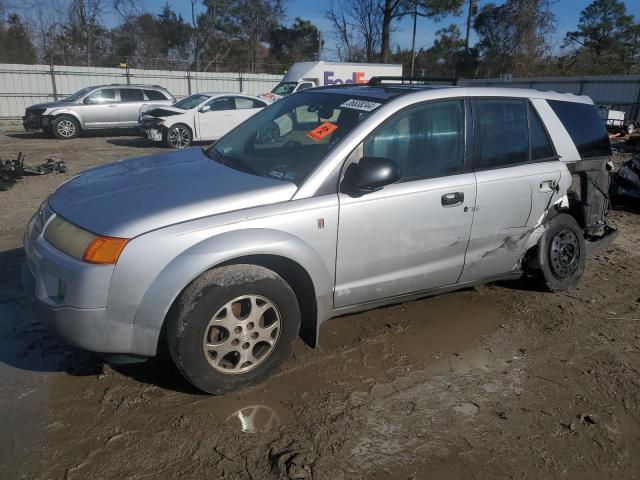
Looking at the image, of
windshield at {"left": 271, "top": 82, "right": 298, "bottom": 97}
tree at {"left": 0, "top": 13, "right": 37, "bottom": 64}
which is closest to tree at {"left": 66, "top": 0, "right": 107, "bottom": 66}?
tree at {"left": 0, "top": 13, "right": 37, "bottom": 64}

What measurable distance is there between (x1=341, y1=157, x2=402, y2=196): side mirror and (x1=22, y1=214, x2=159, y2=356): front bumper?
140 centimetres

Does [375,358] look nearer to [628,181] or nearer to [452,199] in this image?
[452,199]

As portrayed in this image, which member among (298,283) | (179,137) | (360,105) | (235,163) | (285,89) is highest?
(285,89)

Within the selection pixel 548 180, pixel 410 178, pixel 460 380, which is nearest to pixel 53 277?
Answer: pixel 410 178

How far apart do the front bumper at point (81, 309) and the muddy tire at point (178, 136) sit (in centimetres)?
1241

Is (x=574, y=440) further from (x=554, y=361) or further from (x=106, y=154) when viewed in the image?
(x=106, y=154)

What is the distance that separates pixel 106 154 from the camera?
44.3ft

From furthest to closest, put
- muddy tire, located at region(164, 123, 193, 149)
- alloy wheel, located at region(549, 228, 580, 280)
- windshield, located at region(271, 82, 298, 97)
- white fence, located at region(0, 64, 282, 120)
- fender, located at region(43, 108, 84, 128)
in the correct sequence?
white fence, located at region(0, 64, 282, 120)
windshield, located at region(271, 82, 298, 97)
fender, located at region(43, 108, 84, 128)
muddy tire, located at region(164, 123, 193, 149)
alloy wheel, located at region(549, 228, 580, 280)

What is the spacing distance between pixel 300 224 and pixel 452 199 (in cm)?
119

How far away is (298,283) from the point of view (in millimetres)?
3324

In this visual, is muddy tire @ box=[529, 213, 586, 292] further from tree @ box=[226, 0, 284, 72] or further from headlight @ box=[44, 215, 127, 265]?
tree @ box=[226, 0, 284, 72]

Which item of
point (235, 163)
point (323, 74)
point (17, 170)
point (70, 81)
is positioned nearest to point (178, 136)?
point (17, 170)

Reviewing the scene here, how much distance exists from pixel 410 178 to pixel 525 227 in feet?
4.12

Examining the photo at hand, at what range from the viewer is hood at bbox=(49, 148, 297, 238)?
A: 2.83 meters
